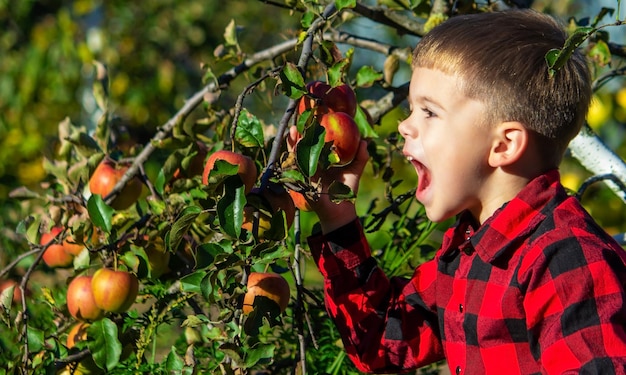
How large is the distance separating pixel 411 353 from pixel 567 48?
66 cm

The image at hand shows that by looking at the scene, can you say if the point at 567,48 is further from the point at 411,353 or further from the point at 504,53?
the point at 411,353

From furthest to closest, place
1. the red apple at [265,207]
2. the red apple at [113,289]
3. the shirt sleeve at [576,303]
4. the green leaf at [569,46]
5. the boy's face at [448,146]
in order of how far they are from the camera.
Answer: the red apple at [113,289], the boy's face at [448,146], the red apple at [265,207], the shirt sleeve at [576,303], the green leaf at [569,46]

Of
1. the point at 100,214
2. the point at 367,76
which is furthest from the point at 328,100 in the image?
the point at 100,214

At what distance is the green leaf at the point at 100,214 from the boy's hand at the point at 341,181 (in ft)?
0.97

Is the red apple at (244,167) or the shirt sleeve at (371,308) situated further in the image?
the shirt sleeve at (371,308)

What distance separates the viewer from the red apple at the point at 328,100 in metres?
1.34

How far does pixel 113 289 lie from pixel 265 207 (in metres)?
0.34

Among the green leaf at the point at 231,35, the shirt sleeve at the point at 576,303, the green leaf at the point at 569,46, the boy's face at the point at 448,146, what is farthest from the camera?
the green leaf at the point at 231,35

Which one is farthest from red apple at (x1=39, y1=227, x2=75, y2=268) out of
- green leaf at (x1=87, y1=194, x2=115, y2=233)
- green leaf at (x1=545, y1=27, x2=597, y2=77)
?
green leaf at (x1=545, y1=27, x2=597, y2=77)

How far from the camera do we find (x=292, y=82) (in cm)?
124

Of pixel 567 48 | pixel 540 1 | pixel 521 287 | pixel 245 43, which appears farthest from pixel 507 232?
pixel 245 43

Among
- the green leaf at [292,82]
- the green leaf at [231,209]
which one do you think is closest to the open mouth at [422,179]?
the green leaf at [292,82]

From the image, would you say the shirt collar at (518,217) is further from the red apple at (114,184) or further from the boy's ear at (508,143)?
the red apple at (114,184)

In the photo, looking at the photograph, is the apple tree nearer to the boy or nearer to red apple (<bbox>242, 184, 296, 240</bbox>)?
red apple (<bbox>242, 184, 296, 240</bbox>)
